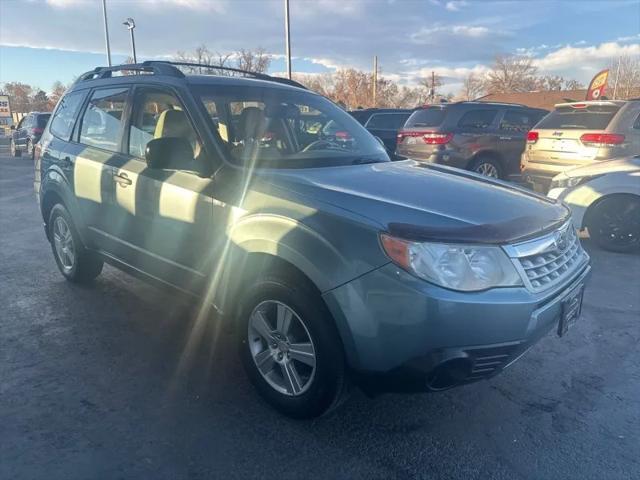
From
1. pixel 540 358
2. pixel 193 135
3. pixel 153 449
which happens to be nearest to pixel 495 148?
pixel 540 358

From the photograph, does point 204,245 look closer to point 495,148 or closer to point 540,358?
point 540,358

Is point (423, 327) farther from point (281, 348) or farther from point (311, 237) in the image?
point (281, 348)

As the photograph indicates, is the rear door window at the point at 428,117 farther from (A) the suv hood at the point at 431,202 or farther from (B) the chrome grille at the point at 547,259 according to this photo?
(B) the chrome grille at the point at 547,259

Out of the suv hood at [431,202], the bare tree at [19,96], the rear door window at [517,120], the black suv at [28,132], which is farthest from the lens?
the bare tree at [19,96]

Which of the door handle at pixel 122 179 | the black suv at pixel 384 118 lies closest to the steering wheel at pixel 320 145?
the door handle at pixel 122 179

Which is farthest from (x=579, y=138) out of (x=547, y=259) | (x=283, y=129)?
(x=547, y=259)

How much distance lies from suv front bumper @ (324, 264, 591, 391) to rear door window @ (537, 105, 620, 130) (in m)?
→ 6.49

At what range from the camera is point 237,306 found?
3.02 meters

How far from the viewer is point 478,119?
33.0 feet

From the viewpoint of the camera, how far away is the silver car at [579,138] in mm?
7461

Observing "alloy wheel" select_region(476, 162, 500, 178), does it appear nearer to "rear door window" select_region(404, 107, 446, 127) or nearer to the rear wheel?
the rear wheel

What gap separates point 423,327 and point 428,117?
28.3 feet

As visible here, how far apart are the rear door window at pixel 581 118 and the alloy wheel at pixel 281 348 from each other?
6.86m

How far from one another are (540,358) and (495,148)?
282 inches
